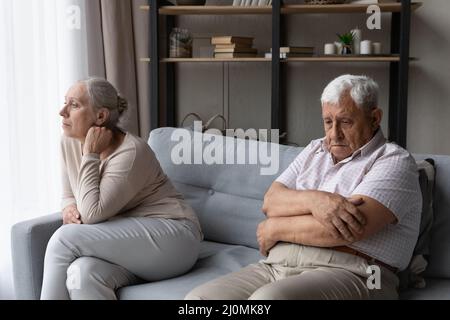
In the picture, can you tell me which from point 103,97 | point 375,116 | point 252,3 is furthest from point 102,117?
point 252,3

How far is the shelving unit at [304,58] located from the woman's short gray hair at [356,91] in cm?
157

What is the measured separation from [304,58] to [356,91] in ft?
5.35

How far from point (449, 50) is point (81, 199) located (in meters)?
2.58

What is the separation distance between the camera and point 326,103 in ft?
6.77

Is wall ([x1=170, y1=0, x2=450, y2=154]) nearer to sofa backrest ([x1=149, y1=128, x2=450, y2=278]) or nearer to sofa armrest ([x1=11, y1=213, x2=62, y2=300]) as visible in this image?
sofa backrest ([x1=149, y1=128, x2=450, y2=278])

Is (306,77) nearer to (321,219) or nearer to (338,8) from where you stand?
(338,8)

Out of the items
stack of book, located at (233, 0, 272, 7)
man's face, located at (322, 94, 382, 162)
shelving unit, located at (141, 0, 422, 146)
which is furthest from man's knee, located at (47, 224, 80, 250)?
stack of book, located at (233, 0, 272, 7)

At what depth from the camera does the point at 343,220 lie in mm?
1854

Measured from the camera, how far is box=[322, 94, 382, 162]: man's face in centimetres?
203

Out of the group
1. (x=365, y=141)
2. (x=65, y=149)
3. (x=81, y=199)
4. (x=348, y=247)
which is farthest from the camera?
(x=65, y=149)

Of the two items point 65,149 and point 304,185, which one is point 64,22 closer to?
point 65,149

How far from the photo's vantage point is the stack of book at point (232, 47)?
12.1ft

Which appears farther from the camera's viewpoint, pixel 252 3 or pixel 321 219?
pixel 252 3
